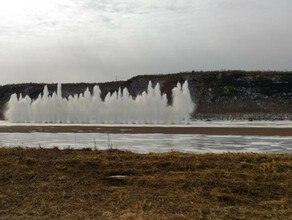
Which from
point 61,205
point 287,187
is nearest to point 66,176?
point 61,205

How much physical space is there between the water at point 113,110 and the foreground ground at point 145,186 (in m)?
41.9

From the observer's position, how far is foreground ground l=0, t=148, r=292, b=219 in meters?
6.92

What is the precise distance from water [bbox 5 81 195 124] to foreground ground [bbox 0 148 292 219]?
41.9 m

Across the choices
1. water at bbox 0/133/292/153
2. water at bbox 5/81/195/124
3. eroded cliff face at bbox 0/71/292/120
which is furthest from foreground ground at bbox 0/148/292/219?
eroded cliff face at bbox 0/71/292/120

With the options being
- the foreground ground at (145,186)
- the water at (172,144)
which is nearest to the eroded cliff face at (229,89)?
the water at (172,144)

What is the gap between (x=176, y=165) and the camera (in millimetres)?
10039

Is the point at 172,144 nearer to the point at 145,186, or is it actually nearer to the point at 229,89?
the point at 145,186

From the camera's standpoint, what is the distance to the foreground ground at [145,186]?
272 inches

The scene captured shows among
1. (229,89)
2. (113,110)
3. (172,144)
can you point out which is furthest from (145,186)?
(229,89)

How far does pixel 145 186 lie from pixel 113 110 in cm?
5268

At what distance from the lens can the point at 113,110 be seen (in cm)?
6088

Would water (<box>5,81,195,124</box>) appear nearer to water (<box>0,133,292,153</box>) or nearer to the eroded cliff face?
water (<box>0,133,292,153</box>)

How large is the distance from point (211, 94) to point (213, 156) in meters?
137

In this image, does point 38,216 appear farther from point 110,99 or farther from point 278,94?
point 278,94
